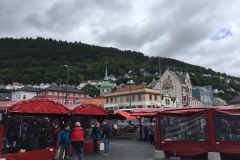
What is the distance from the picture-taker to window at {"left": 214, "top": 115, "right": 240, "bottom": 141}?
10938mm

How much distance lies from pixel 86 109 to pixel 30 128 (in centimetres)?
351

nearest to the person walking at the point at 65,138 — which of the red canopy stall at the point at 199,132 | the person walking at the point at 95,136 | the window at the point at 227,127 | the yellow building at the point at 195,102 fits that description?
the person walking at the point at 95,136

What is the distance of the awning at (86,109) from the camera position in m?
12.9

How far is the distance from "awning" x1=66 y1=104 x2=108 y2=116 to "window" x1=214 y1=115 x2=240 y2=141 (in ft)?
21.9

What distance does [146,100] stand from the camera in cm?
5759

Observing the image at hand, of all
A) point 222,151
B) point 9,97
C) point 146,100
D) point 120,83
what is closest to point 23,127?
point 222,151

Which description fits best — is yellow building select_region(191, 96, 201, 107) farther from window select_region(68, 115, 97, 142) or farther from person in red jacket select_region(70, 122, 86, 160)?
person in red jacket select_region(70, 122, 86, 160)

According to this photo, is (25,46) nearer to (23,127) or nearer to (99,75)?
(99,75)

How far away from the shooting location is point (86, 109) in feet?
44.7

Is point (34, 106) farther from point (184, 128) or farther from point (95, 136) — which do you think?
point (184, 128)

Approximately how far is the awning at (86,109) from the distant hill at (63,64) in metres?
120

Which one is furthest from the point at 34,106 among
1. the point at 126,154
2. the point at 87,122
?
the point at 126,154

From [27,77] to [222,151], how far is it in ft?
492

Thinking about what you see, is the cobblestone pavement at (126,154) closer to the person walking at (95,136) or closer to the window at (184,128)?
the person walking at (95,136)
